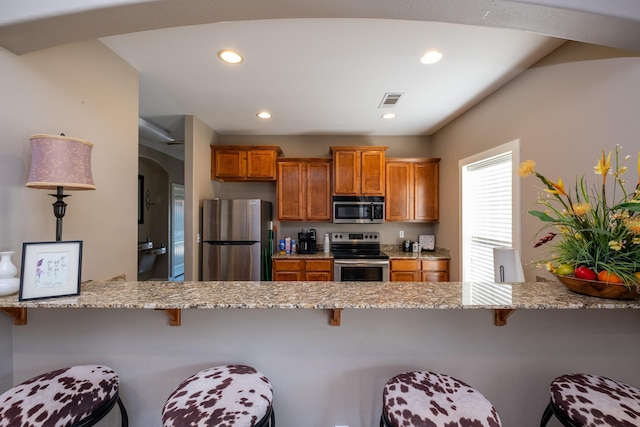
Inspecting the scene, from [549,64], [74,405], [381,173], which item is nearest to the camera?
[74,405]

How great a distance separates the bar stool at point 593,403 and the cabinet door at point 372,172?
2.86 m

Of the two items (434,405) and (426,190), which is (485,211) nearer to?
(426,190)

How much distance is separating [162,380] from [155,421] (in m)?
0.22

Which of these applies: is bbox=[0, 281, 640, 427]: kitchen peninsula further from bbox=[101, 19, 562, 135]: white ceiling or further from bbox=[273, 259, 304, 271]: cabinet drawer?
bbox=[273, 259, 304, 271]: cabinet drawer

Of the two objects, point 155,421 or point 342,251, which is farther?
point 342,251

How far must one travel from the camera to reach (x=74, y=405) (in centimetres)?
103

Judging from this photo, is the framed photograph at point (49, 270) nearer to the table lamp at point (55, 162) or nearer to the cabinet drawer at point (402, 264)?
the table lamp at point (55, 162)

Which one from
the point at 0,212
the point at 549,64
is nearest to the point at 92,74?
the point at 0,212

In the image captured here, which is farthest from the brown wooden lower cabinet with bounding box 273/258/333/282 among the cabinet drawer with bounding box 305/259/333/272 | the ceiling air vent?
the ceiling air vent

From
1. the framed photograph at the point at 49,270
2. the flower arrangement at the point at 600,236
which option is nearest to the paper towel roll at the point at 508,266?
the flower arrangement at the point at 600,236

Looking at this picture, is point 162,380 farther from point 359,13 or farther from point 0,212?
point 359,13

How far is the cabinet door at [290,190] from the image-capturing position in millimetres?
3863

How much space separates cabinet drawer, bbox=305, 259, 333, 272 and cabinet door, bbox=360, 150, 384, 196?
3.56ft

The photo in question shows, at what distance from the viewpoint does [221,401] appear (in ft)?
3.26
